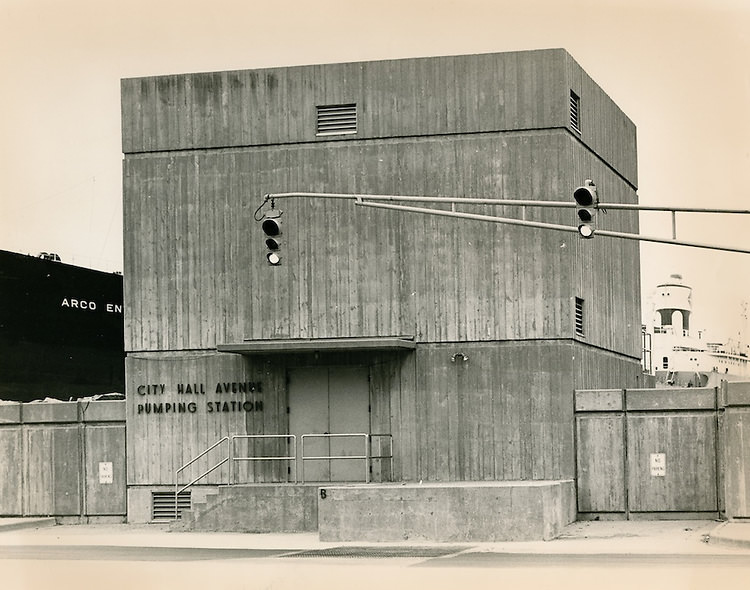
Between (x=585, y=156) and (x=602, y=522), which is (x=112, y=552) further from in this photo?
(x=585, y=156)

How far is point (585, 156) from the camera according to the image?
29859 mm

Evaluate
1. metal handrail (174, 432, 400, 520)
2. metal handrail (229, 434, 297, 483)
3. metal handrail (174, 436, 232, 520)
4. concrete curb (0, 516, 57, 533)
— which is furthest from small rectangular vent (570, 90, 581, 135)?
concrete curb (0, 516, 57, 533)

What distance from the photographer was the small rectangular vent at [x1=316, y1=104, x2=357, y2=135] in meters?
29.2

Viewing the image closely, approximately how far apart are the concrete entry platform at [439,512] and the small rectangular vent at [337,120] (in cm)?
842

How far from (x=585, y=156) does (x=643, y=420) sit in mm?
6181

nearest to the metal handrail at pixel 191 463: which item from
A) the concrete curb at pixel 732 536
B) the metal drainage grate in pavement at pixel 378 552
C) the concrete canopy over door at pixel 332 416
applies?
the concrete canopy over door at pixel 332 416

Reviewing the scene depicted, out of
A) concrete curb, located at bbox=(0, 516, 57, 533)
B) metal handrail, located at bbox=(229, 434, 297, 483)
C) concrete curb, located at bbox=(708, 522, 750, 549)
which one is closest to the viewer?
Answer: concrete curb, located at bbox=(708, 522, 750, 549)

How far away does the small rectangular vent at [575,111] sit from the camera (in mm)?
29125

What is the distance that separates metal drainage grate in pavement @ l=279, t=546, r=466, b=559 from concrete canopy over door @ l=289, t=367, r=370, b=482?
5319 mm

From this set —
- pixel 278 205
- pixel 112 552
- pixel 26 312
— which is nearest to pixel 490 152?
pixel 278 205

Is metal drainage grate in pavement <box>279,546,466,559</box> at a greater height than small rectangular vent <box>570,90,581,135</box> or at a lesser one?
lesser

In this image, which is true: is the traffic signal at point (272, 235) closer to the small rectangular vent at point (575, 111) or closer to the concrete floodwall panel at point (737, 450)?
the concrete floodwall panel at point (737, 450)

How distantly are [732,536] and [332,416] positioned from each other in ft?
32.7

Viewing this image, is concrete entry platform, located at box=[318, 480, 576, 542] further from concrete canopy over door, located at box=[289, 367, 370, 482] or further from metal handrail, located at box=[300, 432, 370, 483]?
concrete canopy over door, located at box=[289, 367, 370, 482]
